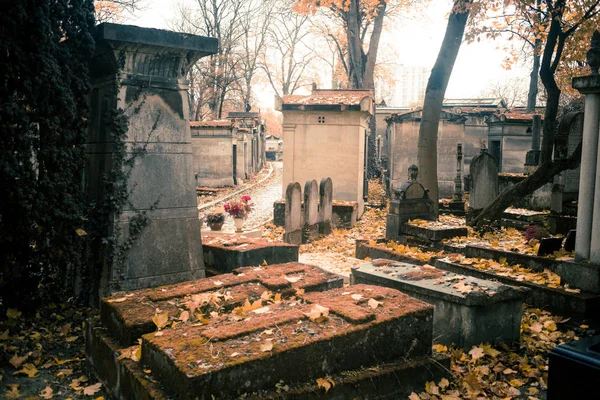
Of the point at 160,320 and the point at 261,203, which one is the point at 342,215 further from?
the point at 160,320

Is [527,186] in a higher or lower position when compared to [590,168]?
lower

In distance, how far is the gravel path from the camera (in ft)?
42.9

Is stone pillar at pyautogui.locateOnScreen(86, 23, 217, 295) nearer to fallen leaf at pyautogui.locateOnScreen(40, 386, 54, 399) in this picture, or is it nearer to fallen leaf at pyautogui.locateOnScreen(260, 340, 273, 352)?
fallen leaf at pyautogui.locateOnScreen(40, 386, 54, 399)

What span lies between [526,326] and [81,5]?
5.29m

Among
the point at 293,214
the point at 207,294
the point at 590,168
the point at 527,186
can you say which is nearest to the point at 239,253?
the point at 207,294

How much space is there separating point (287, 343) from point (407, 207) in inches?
282

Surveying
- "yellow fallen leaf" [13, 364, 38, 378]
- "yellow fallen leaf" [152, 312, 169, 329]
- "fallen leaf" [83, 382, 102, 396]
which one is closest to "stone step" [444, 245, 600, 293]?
"yellow fallen leaf" [152, 312, 169, 329]

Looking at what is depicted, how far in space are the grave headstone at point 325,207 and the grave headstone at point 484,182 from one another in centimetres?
322

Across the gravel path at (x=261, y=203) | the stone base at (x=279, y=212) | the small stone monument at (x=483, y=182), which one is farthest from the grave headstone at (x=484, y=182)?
the gravel path at (x=261, y=203)

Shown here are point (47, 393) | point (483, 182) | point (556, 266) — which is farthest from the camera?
point (483, 182)

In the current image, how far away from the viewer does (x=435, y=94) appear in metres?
11.6

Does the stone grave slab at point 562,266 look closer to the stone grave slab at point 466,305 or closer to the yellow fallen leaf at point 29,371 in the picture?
the stone grave slab at point 466,305

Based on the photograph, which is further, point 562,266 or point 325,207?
point 325,207

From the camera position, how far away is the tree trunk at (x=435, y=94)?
11.3 m
